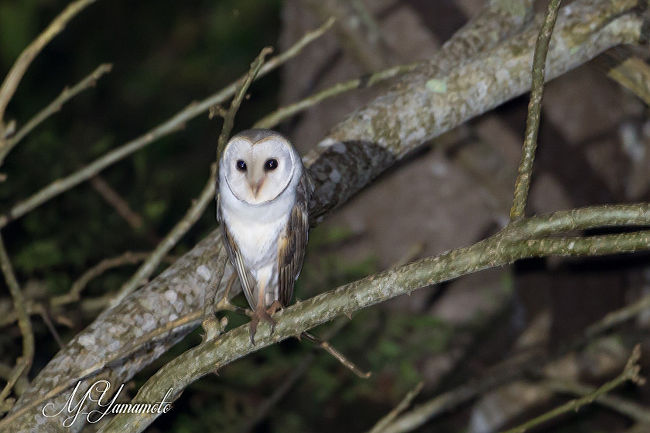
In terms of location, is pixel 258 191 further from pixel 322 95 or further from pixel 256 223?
pixel 322 95

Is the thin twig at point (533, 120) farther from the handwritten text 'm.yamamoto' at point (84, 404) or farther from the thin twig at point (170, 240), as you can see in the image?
the thin twig at point (170, 240)

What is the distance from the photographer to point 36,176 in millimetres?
3939

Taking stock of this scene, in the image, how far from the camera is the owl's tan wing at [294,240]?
79.7 inches

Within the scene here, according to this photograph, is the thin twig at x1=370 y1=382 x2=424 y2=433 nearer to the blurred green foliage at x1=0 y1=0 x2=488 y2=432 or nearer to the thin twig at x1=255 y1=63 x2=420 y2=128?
the thin twig at x1=255 y1=63 x2=420 y2=128

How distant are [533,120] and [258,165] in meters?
0.70

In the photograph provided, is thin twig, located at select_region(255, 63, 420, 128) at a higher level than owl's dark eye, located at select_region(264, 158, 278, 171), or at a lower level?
higher

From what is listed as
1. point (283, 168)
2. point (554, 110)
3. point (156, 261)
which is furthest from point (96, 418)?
point (554, 110)

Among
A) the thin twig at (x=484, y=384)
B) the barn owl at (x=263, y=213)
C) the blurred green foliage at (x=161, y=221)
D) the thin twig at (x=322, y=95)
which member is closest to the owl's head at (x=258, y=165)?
the barn owl at (x=263, y=213)

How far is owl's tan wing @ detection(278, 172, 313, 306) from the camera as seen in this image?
2.03m

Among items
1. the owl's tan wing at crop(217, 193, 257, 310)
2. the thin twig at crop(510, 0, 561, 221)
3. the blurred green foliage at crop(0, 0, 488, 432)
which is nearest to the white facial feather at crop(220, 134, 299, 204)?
the owl's tan wing at crop(217, 193, 257, 310)

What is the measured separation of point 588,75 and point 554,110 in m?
0.29

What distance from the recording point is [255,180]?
6.22 feet

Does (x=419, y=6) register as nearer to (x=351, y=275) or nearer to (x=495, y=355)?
(x=351, y=275)

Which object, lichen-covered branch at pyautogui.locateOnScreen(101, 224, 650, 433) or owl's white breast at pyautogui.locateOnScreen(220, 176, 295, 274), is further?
owl's white breast at pyautogui.locateOnScreen(220, 176, 295, 274)
